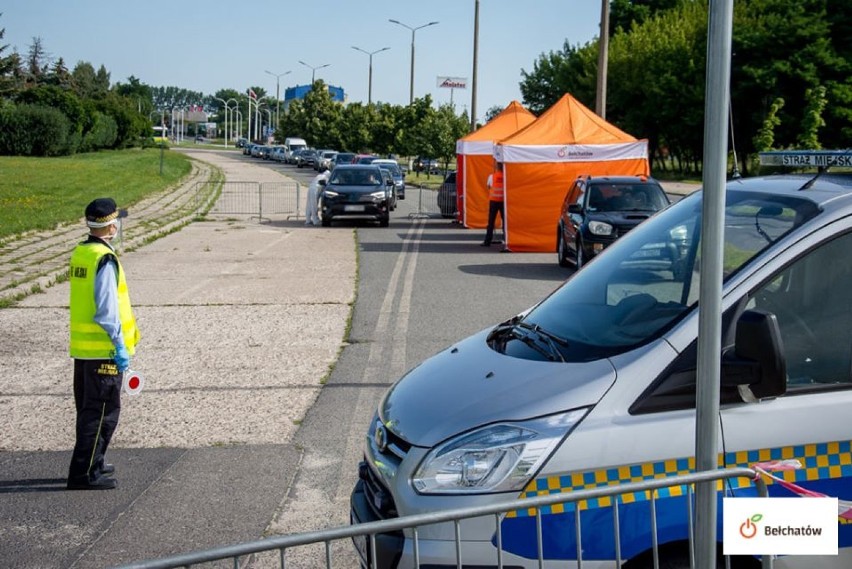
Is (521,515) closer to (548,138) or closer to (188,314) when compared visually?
(188,314)

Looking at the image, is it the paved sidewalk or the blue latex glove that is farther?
the blue latex glove

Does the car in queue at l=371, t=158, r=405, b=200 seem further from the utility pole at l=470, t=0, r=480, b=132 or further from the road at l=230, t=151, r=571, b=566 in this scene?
the road at l=230, t=151, r=571, b=566

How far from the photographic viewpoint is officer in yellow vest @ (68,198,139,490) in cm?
655

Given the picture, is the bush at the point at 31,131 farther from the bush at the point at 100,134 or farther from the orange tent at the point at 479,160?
the orange tent at the point at 479,160

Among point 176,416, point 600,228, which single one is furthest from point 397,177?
point 176,416

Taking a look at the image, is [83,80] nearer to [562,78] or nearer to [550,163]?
[562,78]

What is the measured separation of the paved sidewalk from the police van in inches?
77.9

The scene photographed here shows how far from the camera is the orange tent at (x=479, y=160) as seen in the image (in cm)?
Result: 2728

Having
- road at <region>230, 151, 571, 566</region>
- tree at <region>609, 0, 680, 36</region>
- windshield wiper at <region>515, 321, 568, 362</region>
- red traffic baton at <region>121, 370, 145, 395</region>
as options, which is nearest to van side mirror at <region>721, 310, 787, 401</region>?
windshield wiper at <region>515, 321, 568, 362</region>

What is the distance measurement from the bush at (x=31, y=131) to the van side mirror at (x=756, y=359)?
64462 millimetres

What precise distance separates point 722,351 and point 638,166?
18.8 metres

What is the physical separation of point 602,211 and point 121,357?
40.0ft

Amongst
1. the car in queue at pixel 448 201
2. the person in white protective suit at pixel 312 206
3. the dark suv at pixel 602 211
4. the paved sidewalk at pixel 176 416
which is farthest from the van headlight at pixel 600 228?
the car in queue at pixel 448 201

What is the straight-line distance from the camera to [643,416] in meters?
3.69
